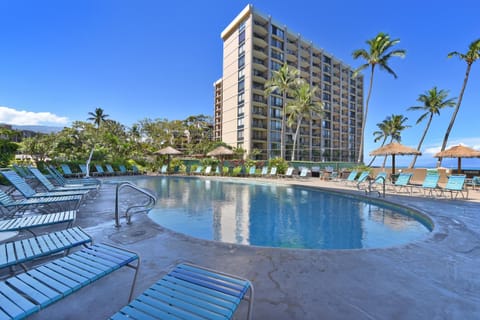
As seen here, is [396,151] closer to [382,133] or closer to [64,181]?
[64,181]

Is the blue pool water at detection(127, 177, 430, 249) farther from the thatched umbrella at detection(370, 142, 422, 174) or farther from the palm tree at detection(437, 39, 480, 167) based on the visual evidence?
the palm tree at detection(437, 39, 480, 167)

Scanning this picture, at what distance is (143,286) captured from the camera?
6.93 feet

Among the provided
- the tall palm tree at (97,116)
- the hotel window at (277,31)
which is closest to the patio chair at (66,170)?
the tall palm tree at (97,116)

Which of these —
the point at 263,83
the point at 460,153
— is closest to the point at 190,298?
the point at 460,153

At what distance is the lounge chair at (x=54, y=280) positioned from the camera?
1179mm

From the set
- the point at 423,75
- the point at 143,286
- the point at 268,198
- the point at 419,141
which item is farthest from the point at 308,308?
the point at 423,75

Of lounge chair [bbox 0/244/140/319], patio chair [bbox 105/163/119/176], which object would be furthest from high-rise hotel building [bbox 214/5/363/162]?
lounge chair [bbox 0/244/140/319]

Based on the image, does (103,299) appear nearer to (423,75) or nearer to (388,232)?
(388,232)

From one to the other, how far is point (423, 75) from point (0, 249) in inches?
1874

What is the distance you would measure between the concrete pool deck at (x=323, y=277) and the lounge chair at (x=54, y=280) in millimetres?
429

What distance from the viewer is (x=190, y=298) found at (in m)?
1.33

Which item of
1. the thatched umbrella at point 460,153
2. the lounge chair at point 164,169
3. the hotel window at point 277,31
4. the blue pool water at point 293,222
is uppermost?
the hotel window at point 277,31

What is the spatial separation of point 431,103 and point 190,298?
104 feet

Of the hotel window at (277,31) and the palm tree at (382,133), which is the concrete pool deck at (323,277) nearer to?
the hotel window at (277,31)
